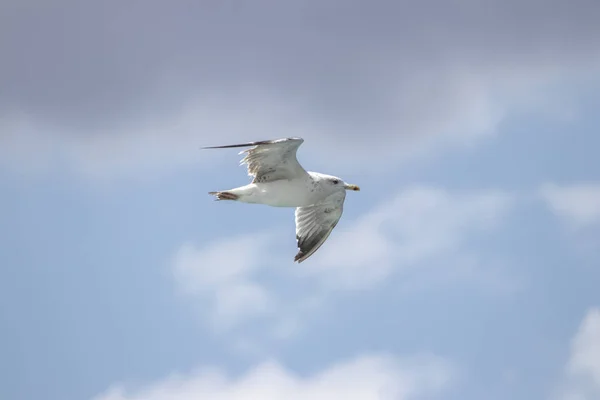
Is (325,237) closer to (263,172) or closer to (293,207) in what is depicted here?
(293,207)

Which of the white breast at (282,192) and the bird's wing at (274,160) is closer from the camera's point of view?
the bird's wing at (274,160)

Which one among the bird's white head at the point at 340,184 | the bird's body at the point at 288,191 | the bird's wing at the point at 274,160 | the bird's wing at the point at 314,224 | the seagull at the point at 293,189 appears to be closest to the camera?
the bird's wing at the point at 274,160

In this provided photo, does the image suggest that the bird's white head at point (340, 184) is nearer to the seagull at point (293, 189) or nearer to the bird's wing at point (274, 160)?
the seagull at point (293, 189)

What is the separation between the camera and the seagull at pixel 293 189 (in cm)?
2797

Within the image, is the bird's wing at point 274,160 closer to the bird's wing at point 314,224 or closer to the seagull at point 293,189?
the seagull at point 293,189

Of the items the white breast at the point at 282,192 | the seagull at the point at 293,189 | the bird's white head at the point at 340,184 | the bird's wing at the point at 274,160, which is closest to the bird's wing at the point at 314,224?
the seagull at the point at 293,189

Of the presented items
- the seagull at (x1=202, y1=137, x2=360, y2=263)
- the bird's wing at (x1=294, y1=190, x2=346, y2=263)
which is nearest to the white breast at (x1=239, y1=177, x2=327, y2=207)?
the seagull at (x1=202, y1=137, x2=360, y2=263)

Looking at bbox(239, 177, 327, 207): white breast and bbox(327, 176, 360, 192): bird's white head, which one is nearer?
bbox(239, 177, 327, 207): white breast

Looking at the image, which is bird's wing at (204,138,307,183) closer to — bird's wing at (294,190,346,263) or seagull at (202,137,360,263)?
seagull at (202,137,360,263)

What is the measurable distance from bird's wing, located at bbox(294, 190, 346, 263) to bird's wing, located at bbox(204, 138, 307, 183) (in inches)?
81.7

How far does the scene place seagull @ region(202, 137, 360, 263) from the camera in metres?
28.0

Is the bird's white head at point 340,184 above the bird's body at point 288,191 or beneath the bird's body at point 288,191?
above

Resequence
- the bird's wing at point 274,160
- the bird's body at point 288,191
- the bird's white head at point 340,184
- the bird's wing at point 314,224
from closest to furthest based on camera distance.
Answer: the bird's wing at point 274,160, the bird's body at point 288,191, the bird's white head at point 340,184, the bird's wing at point 314,224

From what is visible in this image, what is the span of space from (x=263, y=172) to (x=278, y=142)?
1.66 metres
